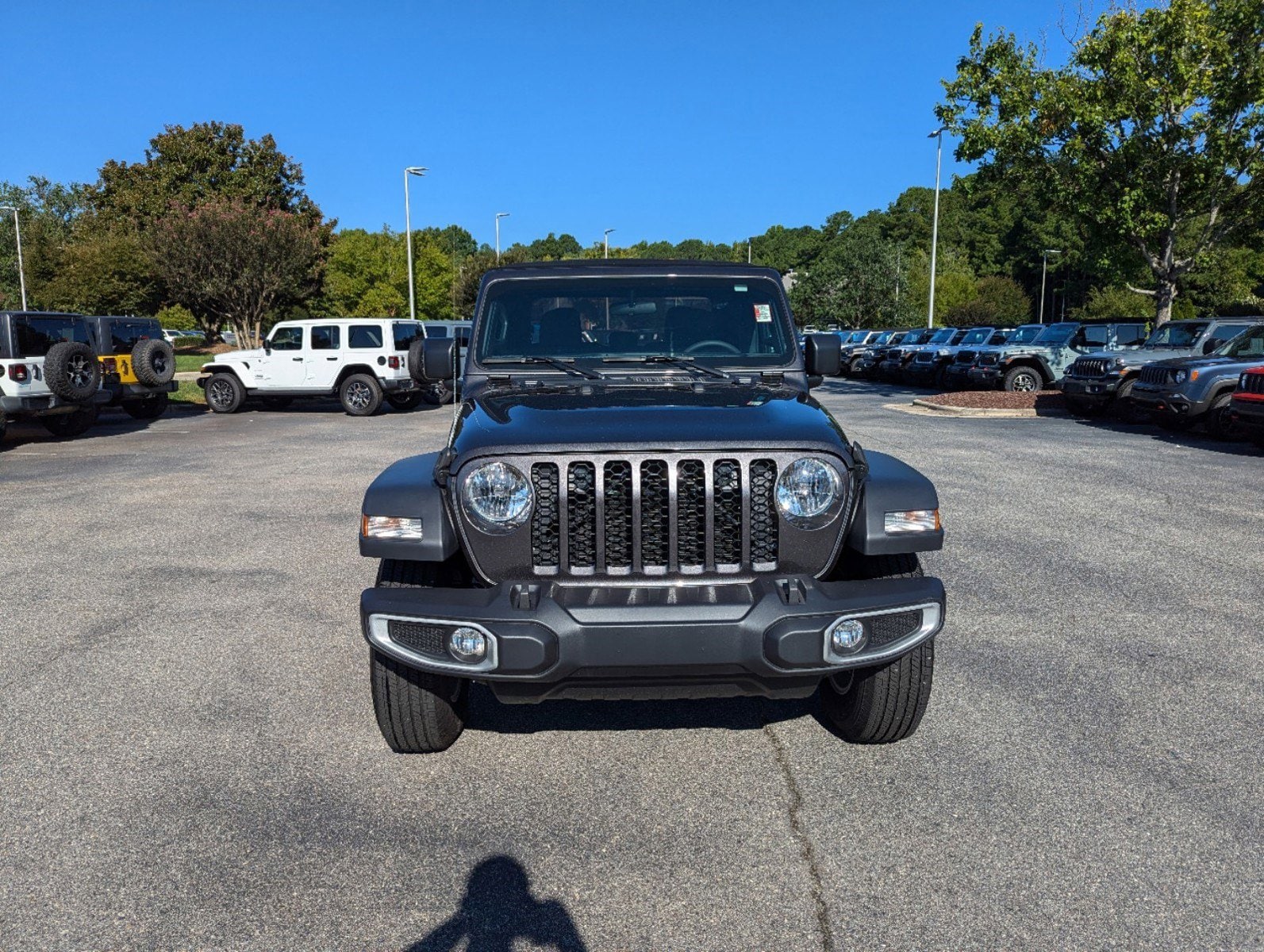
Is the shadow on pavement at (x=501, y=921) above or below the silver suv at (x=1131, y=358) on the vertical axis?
below

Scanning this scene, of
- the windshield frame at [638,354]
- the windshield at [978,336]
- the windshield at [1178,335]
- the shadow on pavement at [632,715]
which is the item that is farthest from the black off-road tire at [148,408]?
the windshield at [978,336]

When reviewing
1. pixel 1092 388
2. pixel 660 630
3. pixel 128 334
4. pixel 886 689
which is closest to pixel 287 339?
pixel 128 334

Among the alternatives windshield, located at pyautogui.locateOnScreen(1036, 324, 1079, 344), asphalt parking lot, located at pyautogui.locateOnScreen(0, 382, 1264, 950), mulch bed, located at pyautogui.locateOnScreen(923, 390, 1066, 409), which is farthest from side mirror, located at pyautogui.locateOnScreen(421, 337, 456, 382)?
windshield, located at pyautogui.locateOnScreen(1036, 324, 1079, 344)

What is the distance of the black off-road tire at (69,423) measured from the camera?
15906mm

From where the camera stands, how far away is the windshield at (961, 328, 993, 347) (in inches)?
1023

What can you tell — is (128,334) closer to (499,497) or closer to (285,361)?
(285,361)

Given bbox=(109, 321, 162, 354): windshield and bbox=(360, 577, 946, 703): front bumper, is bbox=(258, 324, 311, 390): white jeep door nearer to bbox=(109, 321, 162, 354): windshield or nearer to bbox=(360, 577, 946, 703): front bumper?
bbox=(109, 321, 162, 354): windshield

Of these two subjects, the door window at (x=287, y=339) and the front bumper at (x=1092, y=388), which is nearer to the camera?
the front bumper at (x=1092, y=388)

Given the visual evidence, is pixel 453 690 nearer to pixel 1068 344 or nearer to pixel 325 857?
pixel 325 857

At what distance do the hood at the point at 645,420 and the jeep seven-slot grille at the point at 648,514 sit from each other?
75 mm

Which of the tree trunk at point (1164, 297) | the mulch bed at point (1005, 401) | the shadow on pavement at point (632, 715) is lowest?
the shadow on pavement at point (632, 715)

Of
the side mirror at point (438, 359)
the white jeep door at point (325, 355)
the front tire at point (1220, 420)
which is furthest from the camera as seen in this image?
the white jeep door at point (325, 355)

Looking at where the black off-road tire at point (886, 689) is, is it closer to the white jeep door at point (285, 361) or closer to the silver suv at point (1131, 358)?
the silver suv at point (1131, 358)

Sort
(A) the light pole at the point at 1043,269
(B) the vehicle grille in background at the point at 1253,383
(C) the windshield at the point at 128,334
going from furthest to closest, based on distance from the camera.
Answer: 1. (A) the light pole at the point at 1043,269
2. (C) the windshield at the point at 128,334
3. (B) the vehicle grille in background at the point at 1253,383
